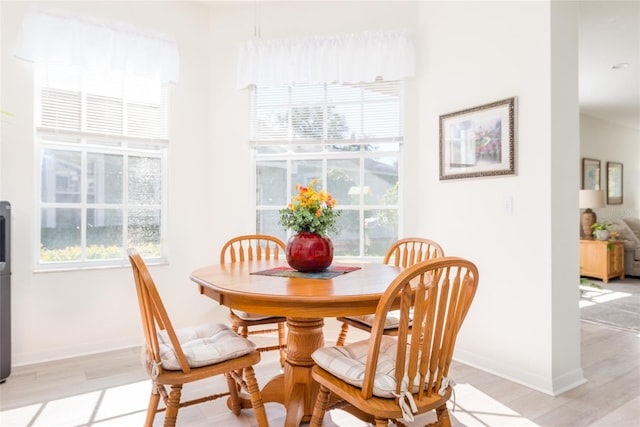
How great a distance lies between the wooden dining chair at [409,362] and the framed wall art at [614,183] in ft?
25.3

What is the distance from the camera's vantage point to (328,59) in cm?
321

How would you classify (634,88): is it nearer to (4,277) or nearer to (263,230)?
(263,230)

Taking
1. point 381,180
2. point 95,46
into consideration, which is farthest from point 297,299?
point 95,46

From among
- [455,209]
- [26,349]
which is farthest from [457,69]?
[26,349]

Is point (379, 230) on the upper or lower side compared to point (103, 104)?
lower

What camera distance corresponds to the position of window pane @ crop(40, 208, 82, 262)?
113 inches

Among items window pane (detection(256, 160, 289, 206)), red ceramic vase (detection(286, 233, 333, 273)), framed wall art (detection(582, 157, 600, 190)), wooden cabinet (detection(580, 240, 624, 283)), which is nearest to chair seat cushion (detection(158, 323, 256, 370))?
red ceramic vase (detection(286, 233, 333, 273))

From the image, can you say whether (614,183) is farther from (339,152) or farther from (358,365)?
(358,365)

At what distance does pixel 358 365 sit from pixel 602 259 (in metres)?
5.95

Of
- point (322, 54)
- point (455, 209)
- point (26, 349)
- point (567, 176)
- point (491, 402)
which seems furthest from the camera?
point (322, 54)

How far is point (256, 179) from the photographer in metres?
3.42

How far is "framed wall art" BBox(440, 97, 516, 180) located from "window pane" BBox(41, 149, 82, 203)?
8.99 feet

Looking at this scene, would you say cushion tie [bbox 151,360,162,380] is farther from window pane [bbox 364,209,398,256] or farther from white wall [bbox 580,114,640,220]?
white wall [bbox 580,114,640,220]

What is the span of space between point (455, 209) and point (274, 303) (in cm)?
187
